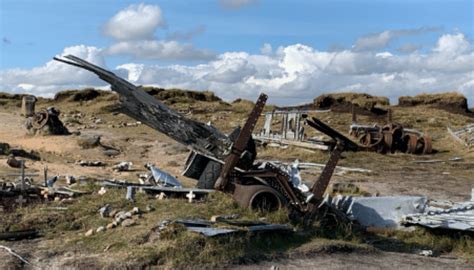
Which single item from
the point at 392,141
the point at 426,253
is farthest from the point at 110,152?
the point at 426,253

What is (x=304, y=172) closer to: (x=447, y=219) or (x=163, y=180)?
(x=163, y=180)

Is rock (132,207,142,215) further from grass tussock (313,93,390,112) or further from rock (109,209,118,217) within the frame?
grass tussock (313,93,390,112)

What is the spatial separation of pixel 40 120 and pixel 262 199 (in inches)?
649

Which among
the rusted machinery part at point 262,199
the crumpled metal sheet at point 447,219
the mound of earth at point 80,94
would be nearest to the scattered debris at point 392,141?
the crumpled metal sheet at point 447,219

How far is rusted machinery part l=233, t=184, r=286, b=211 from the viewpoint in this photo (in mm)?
8469

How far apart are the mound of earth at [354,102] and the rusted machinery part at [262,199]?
30801 millimetres

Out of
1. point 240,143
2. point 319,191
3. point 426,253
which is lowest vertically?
point 426,253

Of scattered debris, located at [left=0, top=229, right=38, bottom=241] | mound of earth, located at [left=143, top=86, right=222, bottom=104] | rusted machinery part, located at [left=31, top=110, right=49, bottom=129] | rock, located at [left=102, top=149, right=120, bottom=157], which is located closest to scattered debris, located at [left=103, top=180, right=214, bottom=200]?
scattered debris, located at [left=0, top=229, right=38, bottom=241]

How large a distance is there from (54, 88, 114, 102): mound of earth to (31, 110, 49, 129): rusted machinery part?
85.2ft

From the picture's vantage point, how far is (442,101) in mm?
44375

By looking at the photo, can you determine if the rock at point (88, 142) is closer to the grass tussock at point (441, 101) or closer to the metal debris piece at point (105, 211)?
the metal debris piece at point (105, 211)

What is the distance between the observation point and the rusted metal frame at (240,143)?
8.62 m

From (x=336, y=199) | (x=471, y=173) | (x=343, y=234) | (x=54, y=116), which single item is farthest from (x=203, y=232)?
(x=54, y=116)

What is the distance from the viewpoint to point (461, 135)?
25781 mm
